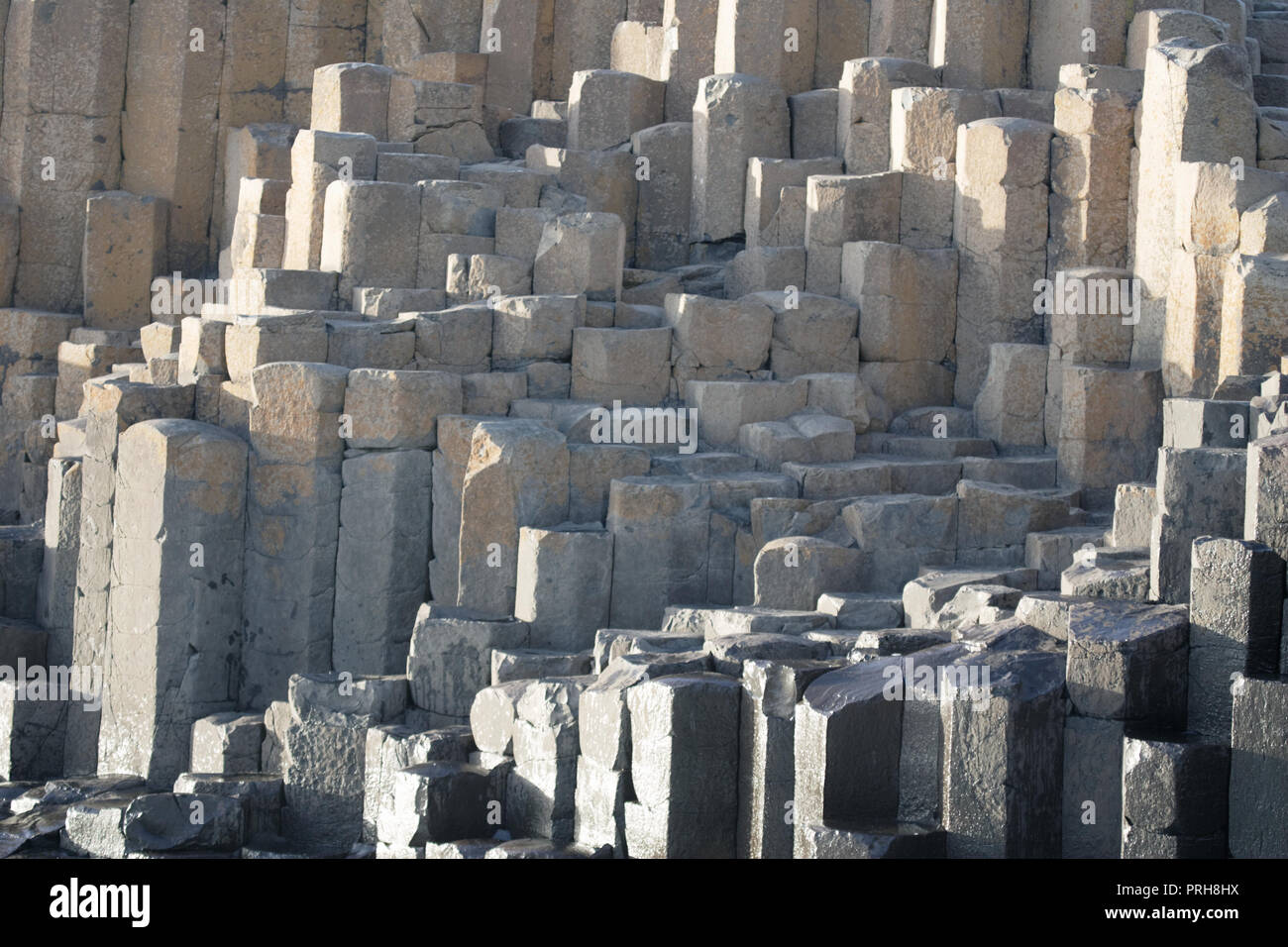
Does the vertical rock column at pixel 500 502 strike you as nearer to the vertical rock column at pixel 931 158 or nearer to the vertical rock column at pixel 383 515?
the vertical rock column at pixel 383 515

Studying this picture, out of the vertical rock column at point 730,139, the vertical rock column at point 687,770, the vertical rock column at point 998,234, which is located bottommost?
the vertical rock column at point 687,770

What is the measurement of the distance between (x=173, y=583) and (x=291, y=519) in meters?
1.10

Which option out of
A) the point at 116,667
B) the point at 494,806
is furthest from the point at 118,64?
the point at 494,806

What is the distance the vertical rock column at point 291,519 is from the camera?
1584 cm

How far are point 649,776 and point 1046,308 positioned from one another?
23.4 feet

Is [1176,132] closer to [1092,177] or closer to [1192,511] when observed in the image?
[1092,177]

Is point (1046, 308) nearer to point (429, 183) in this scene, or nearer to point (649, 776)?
point (429, 183)

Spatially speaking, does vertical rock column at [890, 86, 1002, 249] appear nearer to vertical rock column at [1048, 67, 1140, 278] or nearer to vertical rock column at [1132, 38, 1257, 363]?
vertical rock column at [1048, 67, 1140, 278]

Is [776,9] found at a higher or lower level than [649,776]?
higher

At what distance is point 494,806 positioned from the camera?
42.9 ft

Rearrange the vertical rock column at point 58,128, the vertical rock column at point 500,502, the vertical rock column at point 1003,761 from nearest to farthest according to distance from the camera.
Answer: the vertical rock column at point 1003,761 < the vertical rock column at point 500,502 < the vertical rock column at point 58,128

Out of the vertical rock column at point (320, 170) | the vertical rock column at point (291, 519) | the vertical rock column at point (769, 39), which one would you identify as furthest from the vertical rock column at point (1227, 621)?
the vertical rock column at point (320, 170)

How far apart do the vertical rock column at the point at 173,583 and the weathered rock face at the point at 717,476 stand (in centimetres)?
4

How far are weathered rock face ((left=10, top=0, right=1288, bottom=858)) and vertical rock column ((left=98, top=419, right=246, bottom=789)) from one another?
42mm
